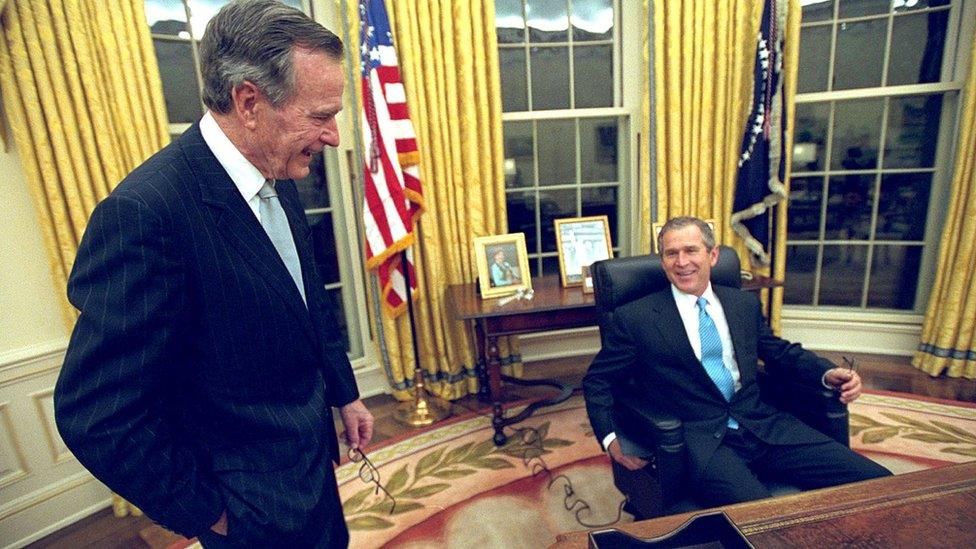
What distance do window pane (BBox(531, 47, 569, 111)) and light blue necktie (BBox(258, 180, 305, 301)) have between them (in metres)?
2.47

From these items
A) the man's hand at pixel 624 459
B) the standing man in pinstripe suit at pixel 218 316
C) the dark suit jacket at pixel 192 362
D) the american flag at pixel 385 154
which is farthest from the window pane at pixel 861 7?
the dark suit jacket at pixel 192 362

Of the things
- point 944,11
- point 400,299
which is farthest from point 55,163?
point 944,11

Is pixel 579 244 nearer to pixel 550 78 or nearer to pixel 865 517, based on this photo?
pixel 550 78

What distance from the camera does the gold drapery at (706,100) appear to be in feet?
9.31

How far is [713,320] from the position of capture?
5.60 feet

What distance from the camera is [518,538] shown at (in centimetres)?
185

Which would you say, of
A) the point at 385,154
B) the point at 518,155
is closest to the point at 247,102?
the point at 385,154

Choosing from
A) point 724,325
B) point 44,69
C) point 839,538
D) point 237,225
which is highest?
point 44,69

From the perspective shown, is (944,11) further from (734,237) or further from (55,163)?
(55,163)

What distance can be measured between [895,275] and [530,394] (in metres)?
2.53

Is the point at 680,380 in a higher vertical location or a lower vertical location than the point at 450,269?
lower

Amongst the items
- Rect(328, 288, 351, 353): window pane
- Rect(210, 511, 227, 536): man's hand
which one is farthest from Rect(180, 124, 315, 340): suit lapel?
Rect(328, 288, 351, 353): window pane

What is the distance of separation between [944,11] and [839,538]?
11.1 ft

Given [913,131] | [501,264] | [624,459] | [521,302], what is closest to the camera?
[624,459]
